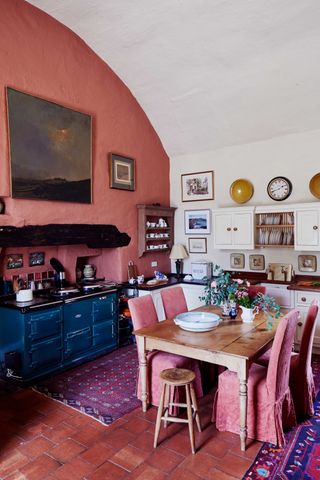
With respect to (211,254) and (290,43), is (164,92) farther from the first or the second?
(211,254)

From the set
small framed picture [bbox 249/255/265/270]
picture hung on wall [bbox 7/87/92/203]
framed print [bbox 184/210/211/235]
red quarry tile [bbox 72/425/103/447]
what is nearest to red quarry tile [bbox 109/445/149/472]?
red quarry tile [bbox 72/425/103/447]

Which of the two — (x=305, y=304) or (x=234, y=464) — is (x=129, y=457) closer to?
(x=234, y=464)

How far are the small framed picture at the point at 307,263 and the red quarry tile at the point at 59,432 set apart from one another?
3.75 meters

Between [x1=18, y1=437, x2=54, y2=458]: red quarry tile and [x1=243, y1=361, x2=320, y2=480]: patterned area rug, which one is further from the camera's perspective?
[x1=18, y1=437, x2=54, y2=458]: red quarry tile

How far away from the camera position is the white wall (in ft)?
16.4

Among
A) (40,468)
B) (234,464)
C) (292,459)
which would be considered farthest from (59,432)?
(292,459)

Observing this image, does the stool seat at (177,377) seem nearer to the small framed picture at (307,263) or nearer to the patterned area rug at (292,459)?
the patterned area rug at (292,459)

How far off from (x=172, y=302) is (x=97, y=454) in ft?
5.75

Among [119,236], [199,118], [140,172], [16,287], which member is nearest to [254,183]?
[199,118]

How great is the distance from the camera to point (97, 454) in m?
2.50

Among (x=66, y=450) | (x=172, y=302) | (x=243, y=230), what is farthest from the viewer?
(x=243, y=230)

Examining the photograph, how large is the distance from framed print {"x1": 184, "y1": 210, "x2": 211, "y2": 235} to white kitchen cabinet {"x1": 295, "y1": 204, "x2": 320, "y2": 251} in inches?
63.8

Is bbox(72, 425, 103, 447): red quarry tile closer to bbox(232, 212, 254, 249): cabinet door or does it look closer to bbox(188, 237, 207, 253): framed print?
bbox(232, 212, 254, 249): cabinet door

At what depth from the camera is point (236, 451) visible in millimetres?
2525
